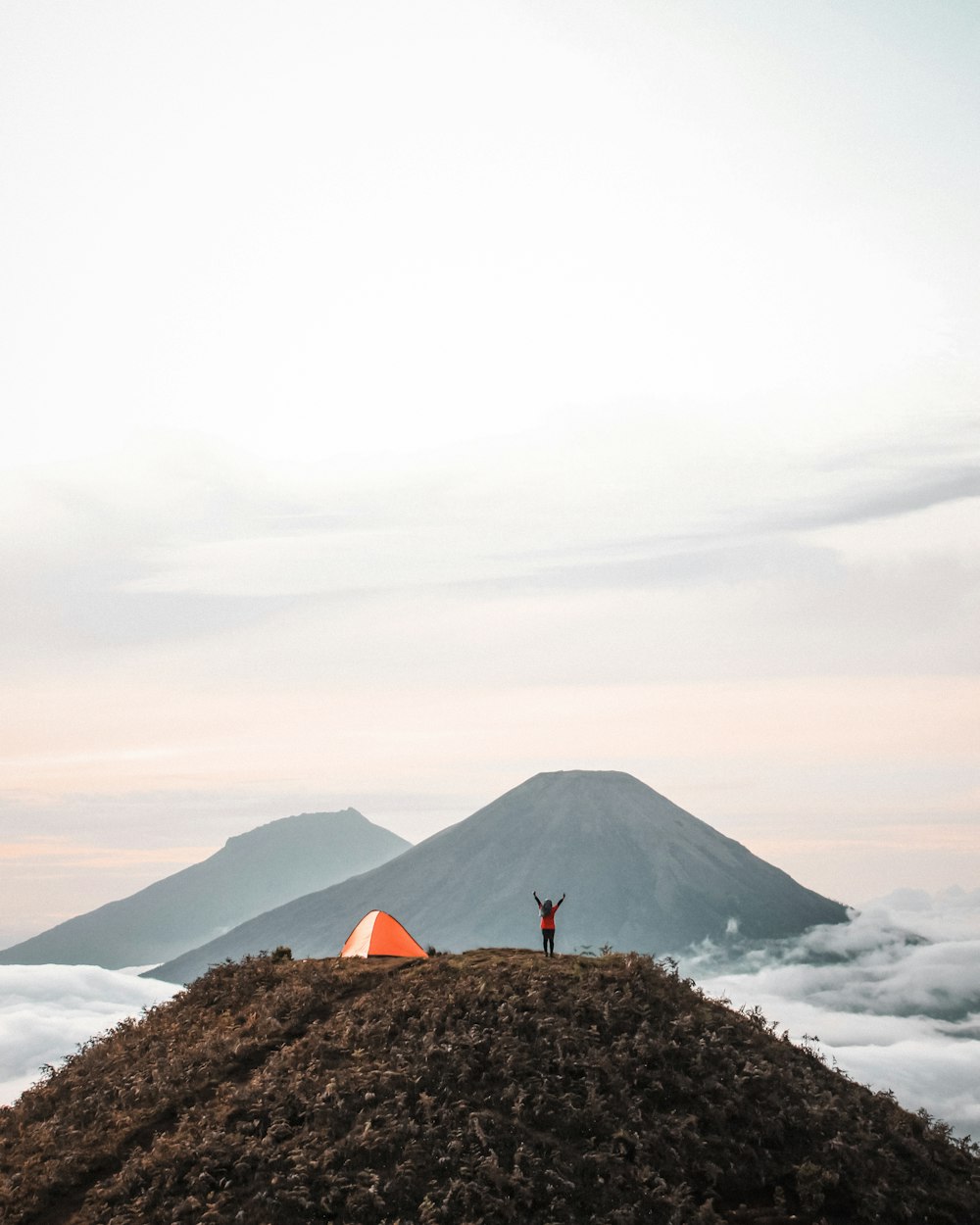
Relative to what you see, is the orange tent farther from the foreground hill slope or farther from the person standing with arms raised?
the person standing with arms raised

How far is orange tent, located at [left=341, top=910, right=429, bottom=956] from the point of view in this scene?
3897cm

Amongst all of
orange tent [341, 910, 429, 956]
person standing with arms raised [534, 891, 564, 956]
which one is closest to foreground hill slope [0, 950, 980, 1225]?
person standing with arms raised [534, 891, 564, 956]

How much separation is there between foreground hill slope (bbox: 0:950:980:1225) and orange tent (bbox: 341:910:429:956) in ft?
15.7

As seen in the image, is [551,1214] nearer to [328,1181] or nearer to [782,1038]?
[328,1181]

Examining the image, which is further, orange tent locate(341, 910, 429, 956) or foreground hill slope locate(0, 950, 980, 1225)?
orange tent locate(341, 910, 429, 956)

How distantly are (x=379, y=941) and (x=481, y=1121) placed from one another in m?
13.6

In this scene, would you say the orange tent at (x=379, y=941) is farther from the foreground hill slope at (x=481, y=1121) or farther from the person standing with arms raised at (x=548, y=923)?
the person standing with arms raised at (x=548, y=923)

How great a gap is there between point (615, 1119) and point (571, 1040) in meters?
2.82

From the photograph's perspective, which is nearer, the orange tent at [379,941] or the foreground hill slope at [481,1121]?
the foreground hill slope at [481,1121]

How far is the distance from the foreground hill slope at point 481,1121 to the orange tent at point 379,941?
4.79m

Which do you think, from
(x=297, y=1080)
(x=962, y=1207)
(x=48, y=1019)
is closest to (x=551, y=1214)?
(x=297, y=1080)

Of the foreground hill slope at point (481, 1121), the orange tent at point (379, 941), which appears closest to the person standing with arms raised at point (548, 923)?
the foreground hill slope at point (481, 1121)

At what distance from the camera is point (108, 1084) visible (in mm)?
31141

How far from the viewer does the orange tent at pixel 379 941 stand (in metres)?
39.0
